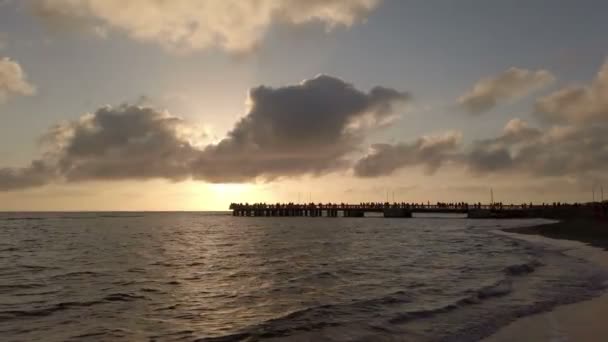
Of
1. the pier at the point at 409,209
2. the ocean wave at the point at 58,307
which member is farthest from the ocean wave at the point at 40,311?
the pier at the point at 409,209

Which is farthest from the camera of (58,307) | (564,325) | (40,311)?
(58,307)

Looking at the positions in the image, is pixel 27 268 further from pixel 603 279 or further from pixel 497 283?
pixel 603 279

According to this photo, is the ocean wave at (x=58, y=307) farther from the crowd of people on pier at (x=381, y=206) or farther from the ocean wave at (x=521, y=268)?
the crowd of people on pier at (x=381, y=206)

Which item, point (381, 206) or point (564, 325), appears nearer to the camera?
point (564, 325)

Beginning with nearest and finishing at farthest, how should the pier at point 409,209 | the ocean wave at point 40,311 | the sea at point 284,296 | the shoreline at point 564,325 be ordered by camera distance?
the shoreline at point 564,325 < the sea at point 284,296 < the ocean wave at point 40,311 < the pier at point 409,209

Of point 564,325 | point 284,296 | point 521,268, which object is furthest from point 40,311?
point 521,268

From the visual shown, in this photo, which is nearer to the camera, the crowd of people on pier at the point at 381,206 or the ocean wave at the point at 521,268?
the ocean wave at the point at 521,268

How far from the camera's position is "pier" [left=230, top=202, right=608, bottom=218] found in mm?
113950

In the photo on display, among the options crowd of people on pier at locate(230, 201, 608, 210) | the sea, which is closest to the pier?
crowd of people on pier at locate(230, 201, 608, 210)

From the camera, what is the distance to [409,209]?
129750mm

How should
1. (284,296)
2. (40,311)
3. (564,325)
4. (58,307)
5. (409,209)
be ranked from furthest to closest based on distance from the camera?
(409,209)
(284,296)
(58,307)
(40,311)
(564,325)

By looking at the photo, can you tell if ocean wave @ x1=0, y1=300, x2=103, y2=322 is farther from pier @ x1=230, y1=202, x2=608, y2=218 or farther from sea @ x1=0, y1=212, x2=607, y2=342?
pier @ x1=230, y1=202, x2=608, y2=218

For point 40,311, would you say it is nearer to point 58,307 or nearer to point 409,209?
point 58,307

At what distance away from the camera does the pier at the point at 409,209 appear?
113950 millimetres
